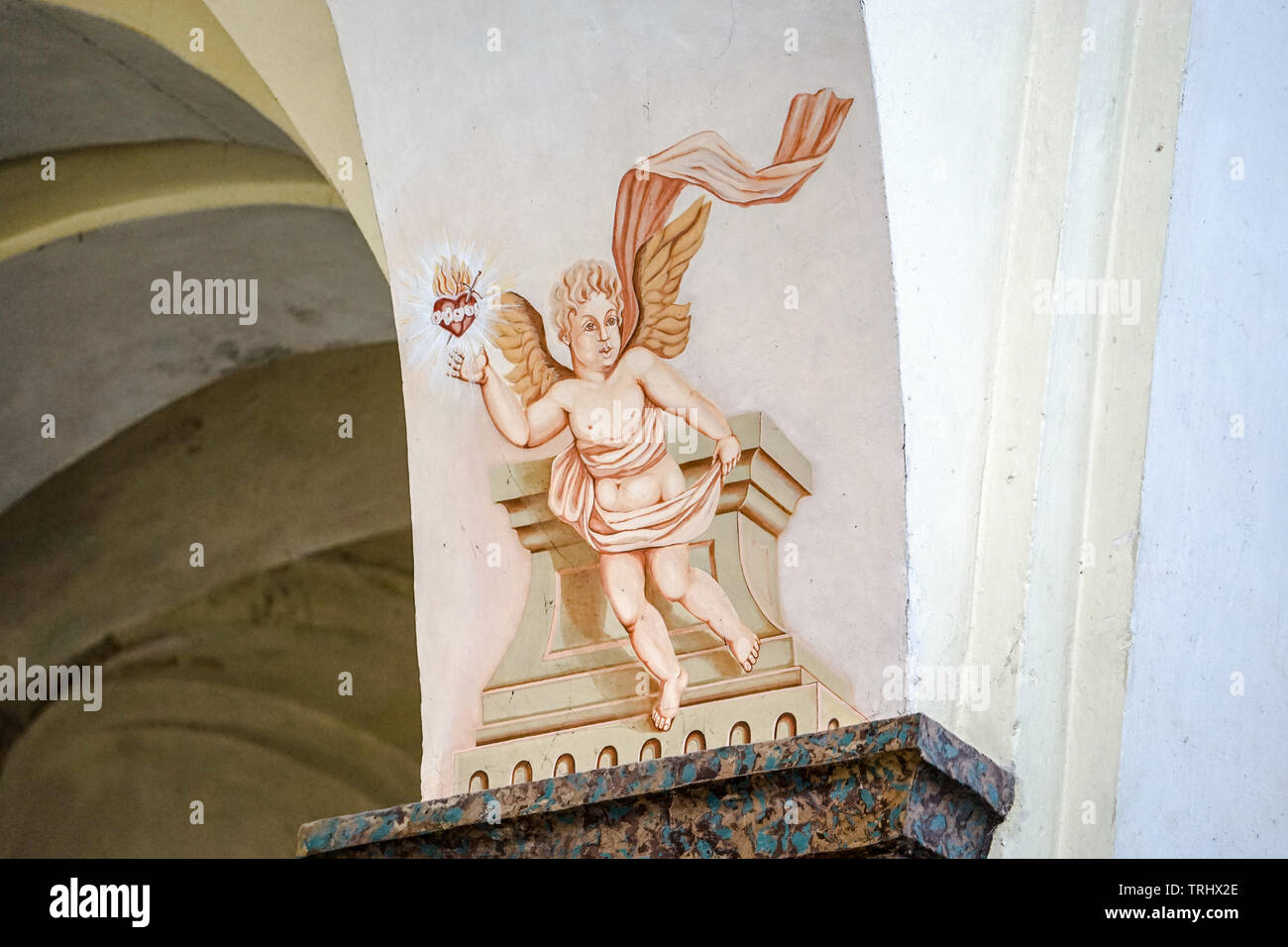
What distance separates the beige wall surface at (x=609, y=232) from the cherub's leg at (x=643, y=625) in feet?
0.73

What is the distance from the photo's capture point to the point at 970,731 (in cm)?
303

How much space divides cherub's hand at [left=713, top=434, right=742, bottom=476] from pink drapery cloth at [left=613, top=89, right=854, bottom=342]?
0.35m

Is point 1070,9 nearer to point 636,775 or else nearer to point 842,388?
point 842,388

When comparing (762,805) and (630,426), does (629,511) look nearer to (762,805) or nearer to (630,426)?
(630,426)

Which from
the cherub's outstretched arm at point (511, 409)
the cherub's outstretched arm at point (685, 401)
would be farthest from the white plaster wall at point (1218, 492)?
the cherub's outstretched arm at point (511, 409)

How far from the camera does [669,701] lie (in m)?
3.36

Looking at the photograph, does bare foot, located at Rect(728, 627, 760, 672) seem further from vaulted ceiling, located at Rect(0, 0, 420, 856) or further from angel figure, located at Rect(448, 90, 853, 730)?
vaulted ceiling, located at Rect(0, 0, 420, 856)

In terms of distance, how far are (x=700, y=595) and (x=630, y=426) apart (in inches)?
16.3

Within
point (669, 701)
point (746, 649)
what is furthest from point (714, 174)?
point (669, 701)

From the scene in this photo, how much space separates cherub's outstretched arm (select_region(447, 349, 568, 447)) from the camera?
12.0ft

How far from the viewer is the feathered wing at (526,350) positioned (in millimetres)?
3674

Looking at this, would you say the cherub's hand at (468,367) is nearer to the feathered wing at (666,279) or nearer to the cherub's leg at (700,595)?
the feathered wing at (666,279)

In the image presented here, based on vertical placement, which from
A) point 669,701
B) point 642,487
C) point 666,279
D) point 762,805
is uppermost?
point 666,279
